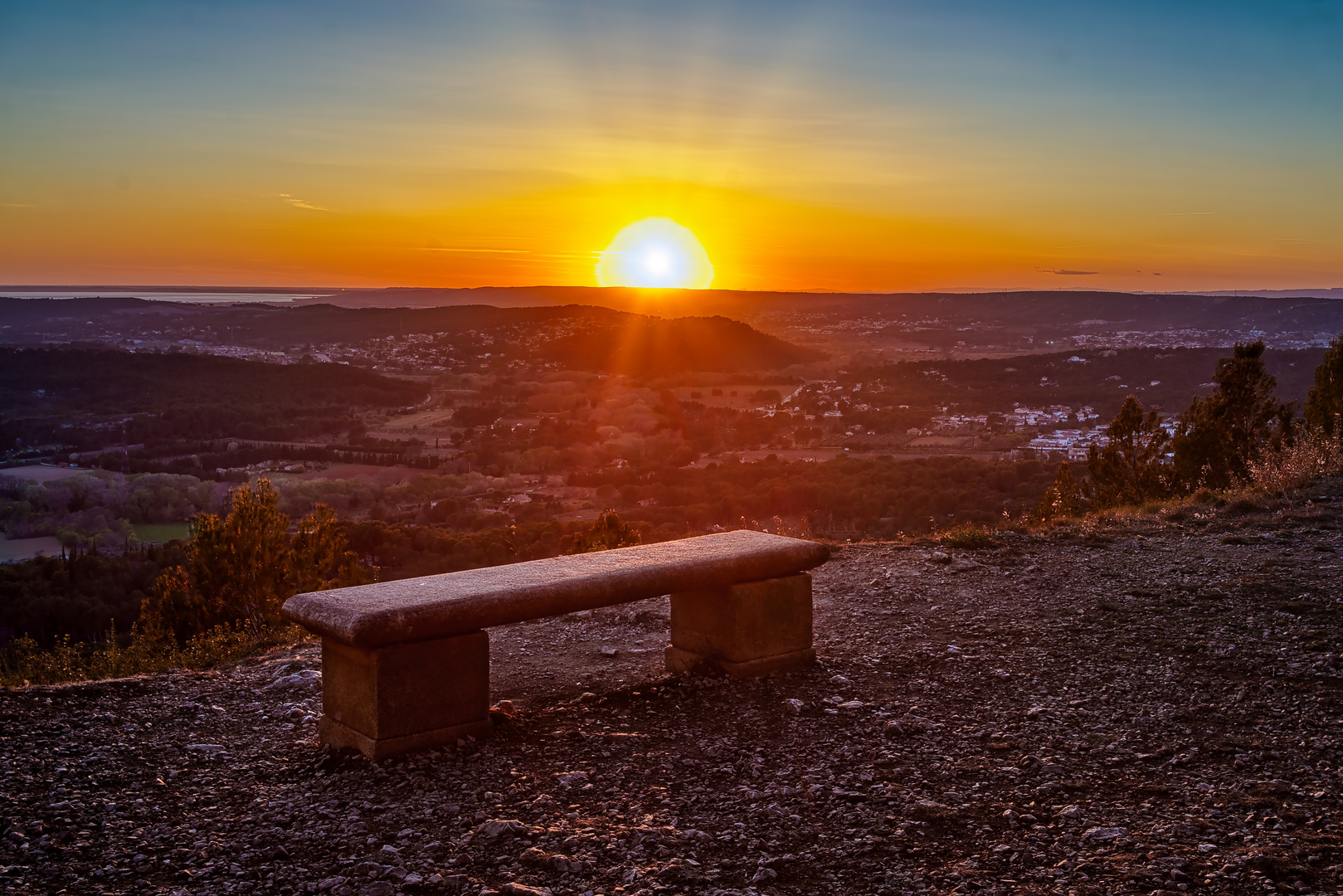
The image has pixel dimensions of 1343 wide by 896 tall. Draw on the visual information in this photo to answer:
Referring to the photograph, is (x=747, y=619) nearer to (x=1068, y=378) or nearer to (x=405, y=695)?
(x=405, y=695)

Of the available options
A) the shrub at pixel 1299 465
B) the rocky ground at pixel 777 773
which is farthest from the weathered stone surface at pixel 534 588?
the shrub at pixel 1299 465

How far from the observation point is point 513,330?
68062mm

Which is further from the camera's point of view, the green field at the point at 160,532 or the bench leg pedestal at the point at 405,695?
the green field at the point at 160,532

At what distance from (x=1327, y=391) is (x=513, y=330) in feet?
194

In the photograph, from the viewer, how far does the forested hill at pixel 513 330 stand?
59.2 metres

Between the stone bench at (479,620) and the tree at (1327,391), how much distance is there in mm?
11327

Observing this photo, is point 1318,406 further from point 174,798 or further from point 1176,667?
point 174,798

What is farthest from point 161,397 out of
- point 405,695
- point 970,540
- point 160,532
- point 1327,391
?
point 405,695

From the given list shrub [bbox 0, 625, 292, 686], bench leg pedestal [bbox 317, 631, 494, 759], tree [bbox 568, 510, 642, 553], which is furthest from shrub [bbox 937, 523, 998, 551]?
shrub [bbox 0, 625, 292, 686]

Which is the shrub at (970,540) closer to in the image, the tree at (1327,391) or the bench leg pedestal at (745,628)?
the bench leg pedestal at (745,628)

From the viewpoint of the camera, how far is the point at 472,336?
68.6 meters

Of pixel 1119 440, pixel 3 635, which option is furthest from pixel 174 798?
pixel 3 635

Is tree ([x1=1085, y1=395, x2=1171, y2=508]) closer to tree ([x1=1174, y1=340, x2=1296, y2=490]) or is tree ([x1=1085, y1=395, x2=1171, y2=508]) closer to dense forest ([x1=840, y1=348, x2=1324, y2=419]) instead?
tree ([x1=1174, y1=340, x2=1296, y2=490])

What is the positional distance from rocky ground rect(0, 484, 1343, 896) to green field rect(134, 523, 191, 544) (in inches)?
1051
